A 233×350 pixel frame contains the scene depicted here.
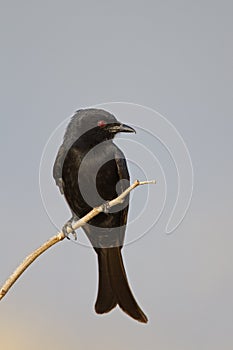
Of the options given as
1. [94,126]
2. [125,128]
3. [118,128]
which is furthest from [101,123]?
[125,128]

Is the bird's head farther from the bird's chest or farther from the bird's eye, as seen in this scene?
the bird's chest

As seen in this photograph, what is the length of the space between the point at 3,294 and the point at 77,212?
4165 mm

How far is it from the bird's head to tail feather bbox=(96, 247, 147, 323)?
197 centimetres

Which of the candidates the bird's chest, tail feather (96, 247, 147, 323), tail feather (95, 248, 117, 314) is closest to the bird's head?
the bird's chest

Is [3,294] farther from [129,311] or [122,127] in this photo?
[122,127]

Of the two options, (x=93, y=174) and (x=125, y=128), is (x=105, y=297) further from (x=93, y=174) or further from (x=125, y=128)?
(x=125, y=128)

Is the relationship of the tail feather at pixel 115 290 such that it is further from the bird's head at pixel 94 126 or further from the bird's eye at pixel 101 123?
the bird's eye at pixel 101 123

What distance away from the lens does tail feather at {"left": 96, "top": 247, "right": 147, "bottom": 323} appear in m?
8.36

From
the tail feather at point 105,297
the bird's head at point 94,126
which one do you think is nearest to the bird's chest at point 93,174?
the bird's head at point 94,126

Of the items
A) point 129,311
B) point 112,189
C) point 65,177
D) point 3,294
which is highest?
point 65,177

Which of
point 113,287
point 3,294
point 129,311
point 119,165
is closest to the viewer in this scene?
point 3,294

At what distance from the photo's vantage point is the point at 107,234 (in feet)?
33.3

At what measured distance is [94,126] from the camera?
9.35 metres

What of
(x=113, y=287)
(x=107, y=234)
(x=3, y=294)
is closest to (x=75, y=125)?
(x=107, y=234)
